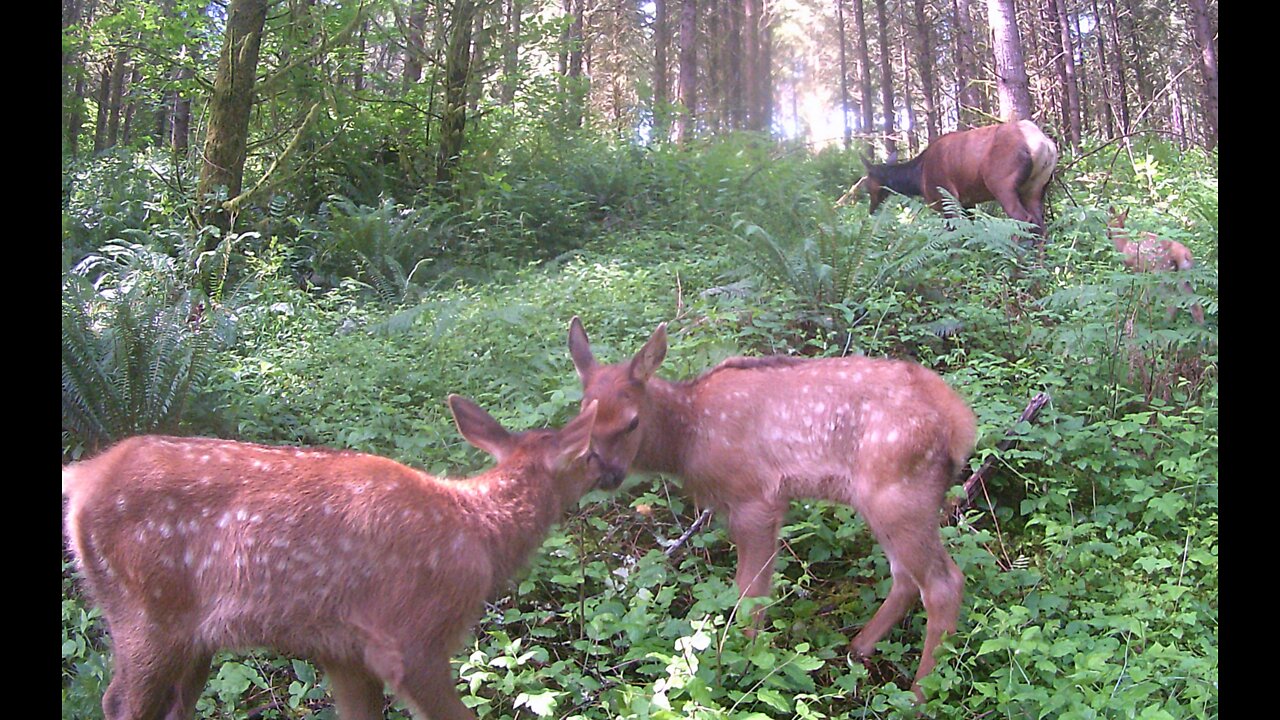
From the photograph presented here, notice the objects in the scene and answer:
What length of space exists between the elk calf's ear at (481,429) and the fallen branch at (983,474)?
270cm

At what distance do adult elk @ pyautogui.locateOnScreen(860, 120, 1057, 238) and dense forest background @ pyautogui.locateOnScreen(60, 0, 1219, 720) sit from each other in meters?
0.48

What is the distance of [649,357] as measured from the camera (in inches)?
207

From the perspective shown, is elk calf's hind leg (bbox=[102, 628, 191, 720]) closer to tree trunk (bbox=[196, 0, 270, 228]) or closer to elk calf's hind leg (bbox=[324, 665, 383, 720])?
elk calf's hind leg (bbox=[324, 665, 383, 720])

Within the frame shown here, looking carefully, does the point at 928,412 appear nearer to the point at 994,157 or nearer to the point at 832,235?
the point at 832,235

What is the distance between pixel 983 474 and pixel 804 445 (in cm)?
141

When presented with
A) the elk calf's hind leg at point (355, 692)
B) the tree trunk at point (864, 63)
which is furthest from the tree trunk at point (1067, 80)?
the elk calf's hind leg at point (355, 692)

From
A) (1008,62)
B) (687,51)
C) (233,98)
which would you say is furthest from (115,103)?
(1008,62)

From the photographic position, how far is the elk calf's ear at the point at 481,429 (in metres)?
4.34

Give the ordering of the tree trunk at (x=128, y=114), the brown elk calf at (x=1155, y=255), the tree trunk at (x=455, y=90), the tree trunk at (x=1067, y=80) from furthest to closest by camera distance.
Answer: the tree trunk at (x=1067, y=80) < the tree trunk at (x=128, y=114) < the tree trunk at (x=455, y=90) < the brown elk calf at (x=1155, y=255)

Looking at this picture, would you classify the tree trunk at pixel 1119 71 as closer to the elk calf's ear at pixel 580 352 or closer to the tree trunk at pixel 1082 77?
the tree trunk at pixel 1082 77

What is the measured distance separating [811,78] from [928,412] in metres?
33.7

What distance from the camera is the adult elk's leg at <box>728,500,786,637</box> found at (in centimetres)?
479

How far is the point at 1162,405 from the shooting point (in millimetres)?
6180
